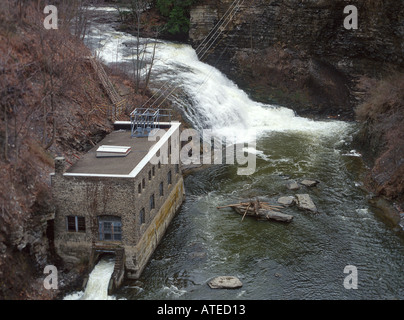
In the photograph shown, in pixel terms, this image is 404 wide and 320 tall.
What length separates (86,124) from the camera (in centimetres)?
3697

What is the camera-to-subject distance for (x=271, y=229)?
3403cm

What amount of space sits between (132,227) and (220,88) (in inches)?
1241

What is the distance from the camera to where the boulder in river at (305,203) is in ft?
119

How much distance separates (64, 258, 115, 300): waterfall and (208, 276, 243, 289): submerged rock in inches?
218

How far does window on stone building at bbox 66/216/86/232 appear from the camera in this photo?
90.9ft

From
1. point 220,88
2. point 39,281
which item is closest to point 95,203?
point 39,281

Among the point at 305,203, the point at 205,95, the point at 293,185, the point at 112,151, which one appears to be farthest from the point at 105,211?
the point at 205,95

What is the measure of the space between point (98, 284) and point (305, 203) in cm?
1681

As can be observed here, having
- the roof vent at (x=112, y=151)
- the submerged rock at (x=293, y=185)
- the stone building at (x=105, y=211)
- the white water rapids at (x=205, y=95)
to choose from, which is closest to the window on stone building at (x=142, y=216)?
the stone building at (x=105, y=211)

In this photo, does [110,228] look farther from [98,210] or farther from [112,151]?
[112,151]

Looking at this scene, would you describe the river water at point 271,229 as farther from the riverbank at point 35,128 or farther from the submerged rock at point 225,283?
the riverbank at point 35,128

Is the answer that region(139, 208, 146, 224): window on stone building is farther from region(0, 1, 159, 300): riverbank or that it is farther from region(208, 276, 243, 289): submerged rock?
region(208, 276, 243, 289): submerged rock

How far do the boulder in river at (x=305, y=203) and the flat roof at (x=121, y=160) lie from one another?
10.6 m

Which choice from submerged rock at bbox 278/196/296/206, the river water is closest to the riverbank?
the river water
